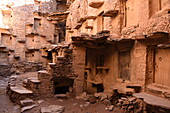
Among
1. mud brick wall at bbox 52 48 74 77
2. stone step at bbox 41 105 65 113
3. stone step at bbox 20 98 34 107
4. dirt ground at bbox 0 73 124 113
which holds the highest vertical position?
mud brick wall at bbox 52 48 74 77

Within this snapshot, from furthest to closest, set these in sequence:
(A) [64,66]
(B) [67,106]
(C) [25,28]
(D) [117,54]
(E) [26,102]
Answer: (C) [25,28] → (A) [64,66] → (D) [117,54] → (B) [67,106] → (E) [26,102]

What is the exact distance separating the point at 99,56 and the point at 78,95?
9.56 ft

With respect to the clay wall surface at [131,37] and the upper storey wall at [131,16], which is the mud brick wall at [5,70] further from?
the upper storey wall at [131,16]

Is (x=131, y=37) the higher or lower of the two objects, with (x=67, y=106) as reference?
higher

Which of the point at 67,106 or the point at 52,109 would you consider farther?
the point at 67,106

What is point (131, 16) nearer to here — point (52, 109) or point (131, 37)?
point (131, 37)

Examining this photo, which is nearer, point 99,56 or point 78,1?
point 99,56

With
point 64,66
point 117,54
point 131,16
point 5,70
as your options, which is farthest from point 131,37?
point 5,70

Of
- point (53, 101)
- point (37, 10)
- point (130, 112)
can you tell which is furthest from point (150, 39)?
point (37, 10)

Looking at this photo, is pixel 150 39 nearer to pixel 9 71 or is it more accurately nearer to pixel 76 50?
pixel 76 50

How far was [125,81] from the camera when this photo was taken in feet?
22.7

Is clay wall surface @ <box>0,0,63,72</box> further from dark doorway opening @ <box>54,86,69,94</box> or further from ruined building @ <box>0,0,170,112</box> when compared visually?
dark doorway opening @ <box>54,86,69,94</box>

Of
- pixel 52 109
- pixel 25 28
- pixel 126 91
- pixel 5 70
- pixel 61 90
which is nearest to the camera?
pixel 52 109

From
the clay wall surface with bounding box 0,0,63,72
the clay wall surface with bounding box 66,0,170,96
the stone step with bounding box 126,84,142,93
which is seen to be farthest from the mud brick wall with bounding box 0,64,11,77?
the stone step with bounding box 126,84,142,93
